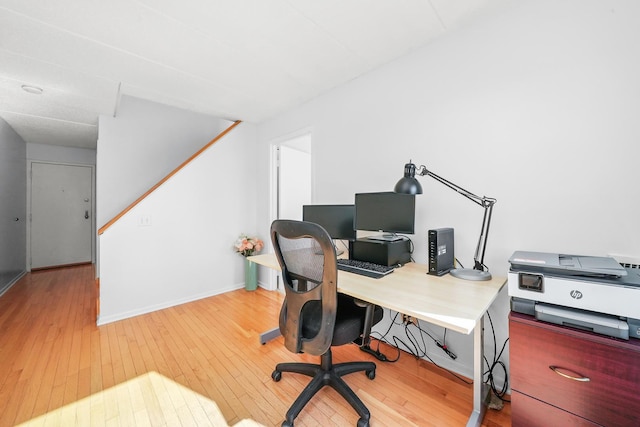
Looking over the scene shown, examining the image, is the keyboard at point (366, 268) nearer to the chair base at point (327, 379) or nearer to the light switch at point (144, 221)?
the chair base at point (327, 379)

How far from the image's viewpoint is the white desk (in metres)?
1.03

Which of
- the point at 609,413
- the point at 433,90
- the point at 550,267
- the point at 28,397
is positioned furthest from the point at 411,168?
the point at 28,397

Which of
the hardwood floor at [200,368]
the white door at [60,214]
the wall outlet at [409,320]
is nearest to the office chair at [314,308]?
the hardwood floor at [200,368]

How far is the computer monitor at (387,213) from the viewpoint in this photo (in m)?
1.80

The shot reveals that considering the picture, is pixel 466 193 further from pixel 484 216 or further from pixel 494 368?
pixel 494 368

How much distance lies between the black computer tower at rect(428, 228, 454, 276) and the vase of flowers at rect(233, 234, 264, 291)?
2.48 meters

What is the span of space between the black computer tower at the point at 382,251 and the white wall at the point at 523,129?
156 mm

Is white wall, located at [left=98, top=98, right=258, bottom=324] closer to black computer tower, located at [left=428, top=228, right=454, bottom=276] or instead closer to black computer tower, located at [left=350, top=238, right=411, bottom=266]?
black computer tower, located at [left=350, top=238, right=411, bottom=266]

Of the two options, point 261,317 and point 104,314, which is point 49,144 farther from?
point 261,317

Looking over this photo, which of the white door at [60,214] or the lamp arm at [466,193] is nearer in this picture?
the lamp arm at [466,193]

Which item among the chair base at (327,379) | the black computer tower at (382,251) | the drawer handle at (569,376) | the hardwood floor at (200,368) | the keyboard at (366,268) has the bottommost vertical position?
the hardwood floor at (200,368)

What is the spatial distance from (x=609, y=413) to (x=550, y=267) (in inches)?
21.5

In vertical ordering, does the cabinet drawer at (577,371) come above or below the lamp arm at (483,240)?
below

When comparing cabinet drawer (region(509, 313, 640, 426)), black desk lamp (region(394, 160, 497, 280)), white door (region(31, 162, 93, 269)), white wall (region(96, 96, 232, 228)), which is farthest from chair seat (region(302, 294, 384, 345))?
white door (region(31, 162, 93, 269))
